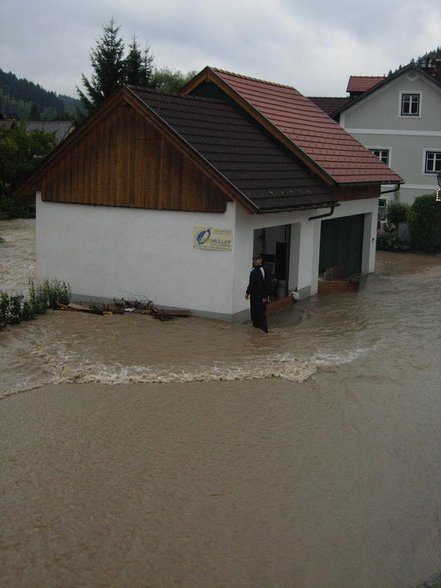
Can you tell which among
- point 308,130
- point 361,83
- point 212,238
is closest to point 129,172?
point 212,238

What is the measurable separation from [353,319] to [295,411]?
6.71 metres

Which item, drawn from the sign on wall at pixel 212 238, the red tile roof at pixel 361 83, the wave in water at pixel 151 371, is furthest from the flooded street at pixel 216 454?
the red tile roof at pixel 361 83

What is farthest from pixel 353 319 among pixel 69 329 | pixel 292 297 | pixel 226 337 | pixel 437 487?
Result: pixel 437 487

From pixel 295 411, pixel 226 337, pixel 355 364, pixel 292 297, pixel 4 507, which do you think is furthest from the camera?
pixel 292 297

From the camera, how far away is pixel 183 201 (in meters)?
16.2

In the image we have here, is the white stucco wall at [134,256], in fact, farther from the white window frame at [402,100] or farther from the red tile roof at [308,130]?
the white window frame at [402,100]

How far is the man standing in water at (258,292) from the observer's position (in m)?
15.3

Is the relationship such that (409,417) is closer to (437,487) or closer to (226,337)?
(437,487)

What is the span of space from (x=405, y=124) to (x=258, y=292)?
26.4 meters

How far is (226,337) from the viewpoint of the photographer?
15055mm

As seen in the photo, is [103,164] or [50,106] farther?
[50,106]

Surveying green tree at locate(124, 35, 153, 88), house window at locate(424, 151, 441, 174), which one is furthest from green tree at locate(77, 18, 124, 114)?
house window at locate(424, 151, 441, 174)

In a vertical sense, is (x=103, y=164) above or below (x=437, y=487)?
above

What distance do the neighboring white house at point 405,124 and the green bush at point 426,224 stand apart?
809cm
